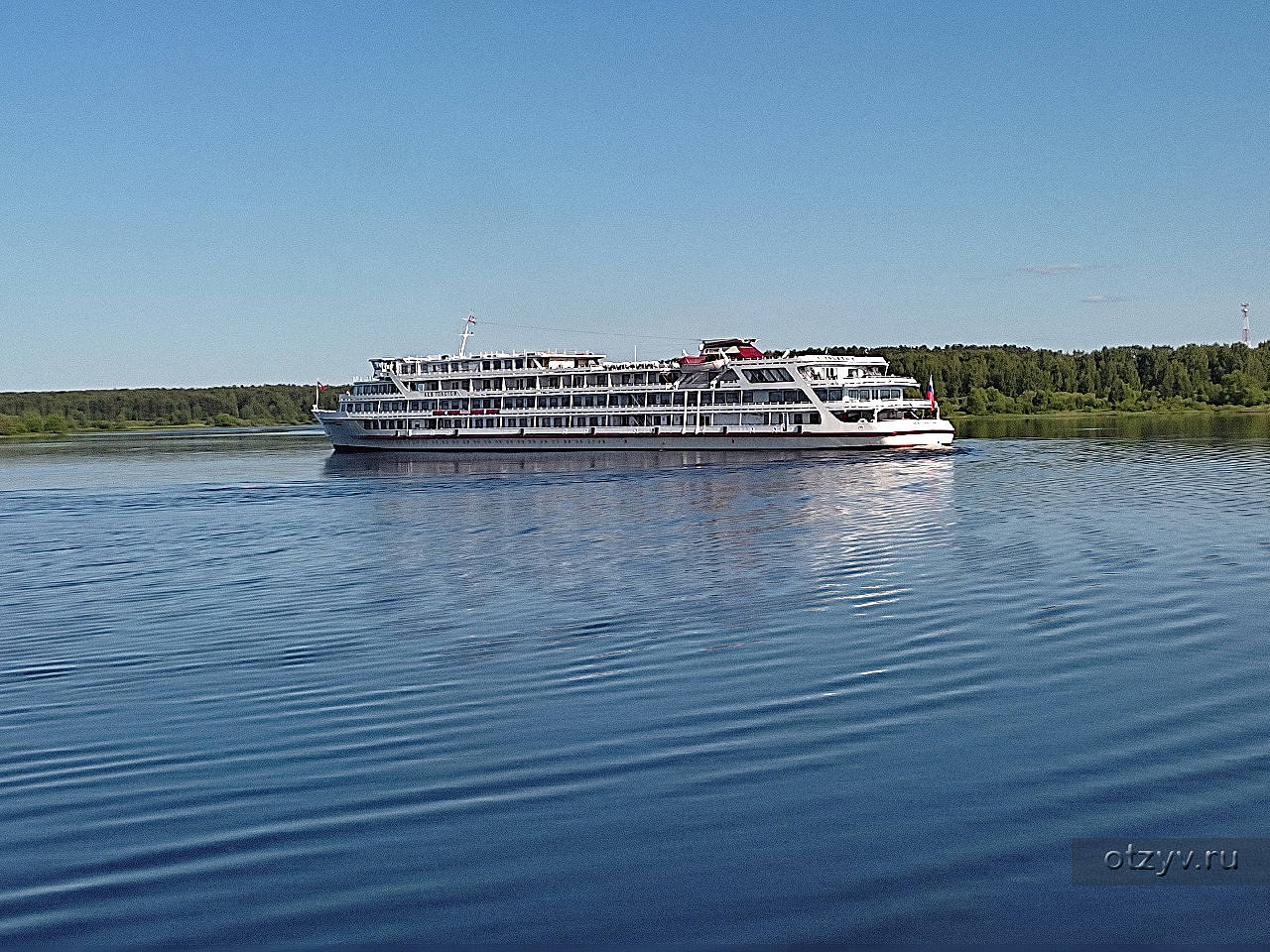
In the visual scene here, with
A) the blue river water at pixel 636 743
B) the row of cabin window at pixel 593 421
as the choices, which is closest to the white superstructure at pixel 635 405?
the row of cabin window at pixel 593 421

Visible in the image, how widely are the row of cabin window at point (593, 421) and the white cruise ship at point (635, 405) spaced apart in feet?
0.31

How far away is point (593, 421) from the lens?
105 m

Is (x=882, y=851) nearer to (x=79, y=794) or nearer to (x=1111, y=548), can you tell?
(x=79, y=794)

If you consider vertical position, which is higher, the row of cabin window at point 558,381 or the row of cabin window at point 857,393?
the row of cabin window at point 558,381

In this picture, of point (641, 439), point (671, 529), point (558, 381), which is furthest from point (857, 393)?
point (671, 529)

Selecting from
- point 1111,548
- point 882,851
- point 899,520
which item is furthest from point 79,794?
point 899,520

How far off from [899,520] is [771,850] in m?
32.0

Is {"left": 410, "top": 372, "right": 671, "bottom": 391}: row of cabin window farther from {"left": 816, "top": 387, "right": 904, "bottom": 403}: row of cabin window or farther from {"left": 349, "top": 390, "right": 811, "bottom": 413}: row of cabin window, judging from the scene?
{"left": 816, "top": 387, "right": 904, "bottom": 403}: row of cabin window

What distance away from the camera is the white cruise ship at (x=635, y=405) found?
93500 mm

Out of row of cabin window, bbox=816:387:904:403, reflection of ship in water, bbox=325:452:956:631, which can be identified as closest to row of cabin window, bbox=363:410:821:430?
row of cabin window, bbox=816:387:904:403

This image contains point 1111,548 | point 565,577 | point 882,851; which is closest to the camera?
point 882,851

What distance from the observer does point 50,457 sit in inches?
4727

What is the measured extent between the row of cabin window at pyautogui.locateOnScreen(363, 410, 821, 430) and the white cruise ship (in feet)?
0.31

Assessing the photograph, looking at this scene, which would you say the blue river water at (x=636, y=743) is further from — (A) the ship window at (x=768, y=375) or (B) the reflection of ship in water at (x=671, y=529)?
(A) the ship window at (x=768, y=375)
